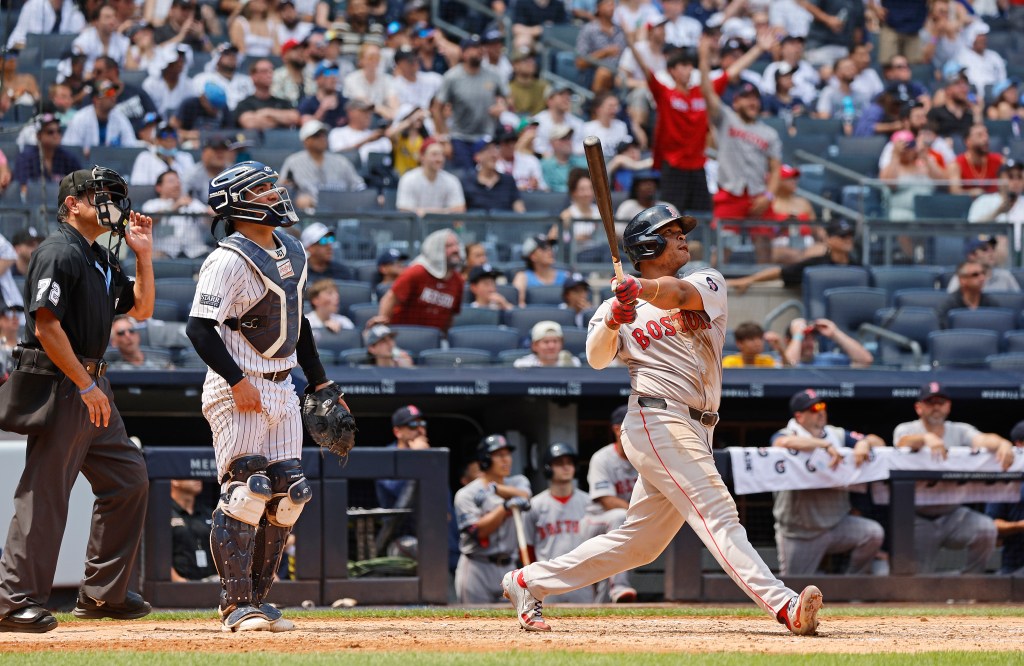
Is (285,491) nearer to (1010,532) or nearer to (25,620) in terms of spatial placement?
(25,620)

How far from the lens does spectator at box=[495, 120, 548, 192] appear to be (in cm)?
1234

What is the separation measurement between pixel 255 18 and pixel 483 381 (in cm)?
629

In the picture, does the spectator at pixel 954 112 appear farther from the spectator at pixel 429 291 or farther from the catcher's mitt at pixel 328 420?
the catcher's mitt at pixel 328 420

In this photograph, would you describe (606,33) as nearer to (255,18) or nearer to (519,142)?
(519,142)

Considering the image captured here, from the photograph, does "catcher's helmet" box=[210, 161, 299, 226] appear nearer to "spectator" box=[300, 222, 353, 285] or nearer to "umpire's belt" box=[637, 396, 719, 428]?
"umpire's belt" box=[637, 396, 719, 428]

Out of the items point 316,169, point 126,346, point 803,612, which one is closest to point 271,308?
point 803,612

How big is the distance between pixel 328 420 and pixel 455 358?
13.4 ft

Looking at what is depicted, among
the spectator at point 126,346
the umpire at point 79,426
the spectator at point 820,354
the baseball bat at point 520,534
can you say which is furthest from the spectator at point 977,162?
the umpire at point 79,426

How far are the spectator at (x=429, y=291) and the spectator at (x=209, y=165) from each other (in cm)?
188

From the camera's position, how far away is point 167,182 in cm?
1073

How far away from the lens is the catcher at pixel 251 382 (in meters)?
5.22

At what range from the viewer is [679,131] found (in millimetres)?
11734

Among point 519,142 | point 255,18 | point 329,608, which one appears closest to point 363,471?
point 329,608

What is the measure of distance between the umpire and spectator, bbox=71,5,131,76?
25.8 feet
